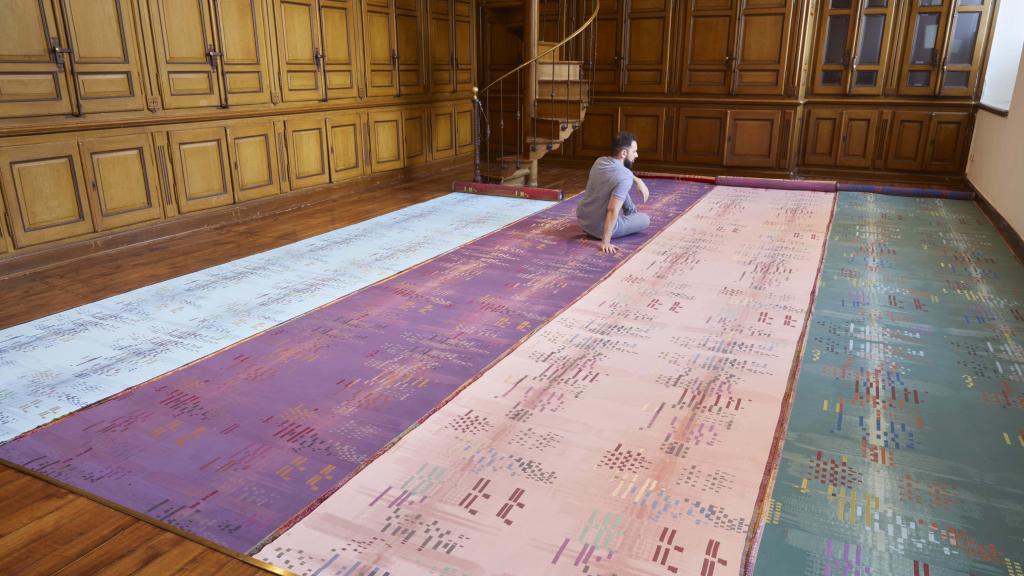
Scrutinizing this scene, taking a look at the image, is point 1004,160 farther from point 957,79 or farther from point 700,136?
point 700,136

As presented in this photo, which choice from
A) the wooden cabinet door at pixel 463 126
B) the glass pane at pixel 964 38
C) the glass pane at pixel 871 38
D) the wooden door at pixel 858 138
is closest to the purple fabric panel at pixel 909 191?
the wooden door at pixel 858 138

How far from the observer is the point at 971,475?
7.06ft

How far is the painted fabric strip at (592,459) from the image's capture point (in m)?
Answer: 1.84

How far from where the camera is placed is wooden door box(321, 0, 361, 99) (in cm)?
651

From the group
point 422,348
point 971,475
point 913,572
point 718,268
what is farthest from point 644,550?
point 718,268

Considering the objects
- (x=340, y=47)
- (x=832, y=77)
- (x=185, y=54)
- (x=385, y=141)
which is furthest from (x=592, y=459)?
(x=832, y=77)

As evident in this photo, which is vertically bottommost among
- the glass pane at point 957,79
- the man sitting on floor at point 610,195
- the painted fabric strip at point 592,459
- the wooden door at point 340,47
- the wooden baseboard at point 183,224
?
the painted fabric strip at point 592,459

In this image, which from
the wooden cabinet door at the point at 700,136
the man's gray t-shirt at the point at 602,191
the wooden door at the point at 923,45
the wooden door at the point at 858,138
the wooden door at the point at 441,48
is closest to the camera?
the man's gray t-shirt at the point at 602,191

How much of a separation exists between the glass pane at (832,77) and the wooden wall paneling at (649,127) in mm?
1827

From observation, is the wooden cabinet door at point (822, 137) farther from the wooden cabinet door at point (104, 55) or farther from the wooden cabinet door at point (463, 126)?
the wooden cabinet door at point (104, 55)

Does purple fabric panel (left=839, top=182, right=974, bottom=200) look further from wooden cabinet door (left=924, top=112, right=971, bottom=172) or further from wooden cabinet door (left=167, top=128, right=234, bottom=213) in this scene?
wooden cabinet door (left=167, top=128, right=234, bottom=213)

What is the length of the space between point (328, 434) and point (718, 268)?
287cm

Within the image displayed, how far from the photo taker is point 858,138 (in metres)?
7.82

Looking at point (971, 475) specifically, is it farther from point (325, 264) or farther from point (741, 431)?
point (325, 264)
